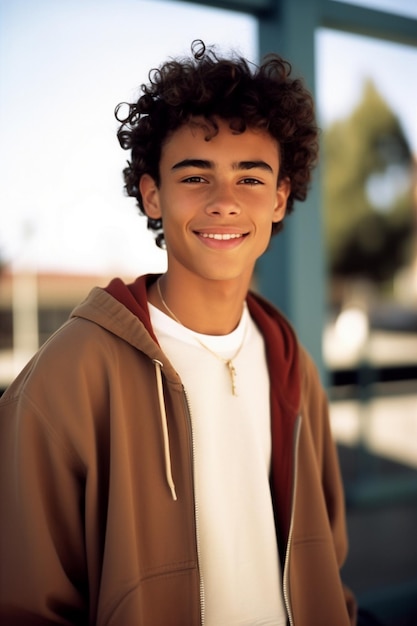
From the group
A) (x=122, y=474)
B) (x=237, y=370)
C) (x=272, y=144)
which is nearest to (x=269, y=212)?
(x=272, y=144)

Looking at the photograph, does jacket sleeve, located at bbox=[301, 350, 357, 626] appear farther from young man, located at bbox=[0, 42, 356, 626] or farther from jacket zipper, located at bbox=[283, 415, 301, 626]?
jacket zipper, located at bbox=[283, 415, 301, 626]

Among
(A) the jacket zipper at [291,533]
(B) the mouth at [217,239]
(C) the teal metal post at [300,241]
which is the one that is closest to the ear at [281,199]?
(B) the mouth at [217,239]

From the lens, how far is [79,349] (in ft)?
5.06

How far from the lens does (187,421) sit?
1596 mm

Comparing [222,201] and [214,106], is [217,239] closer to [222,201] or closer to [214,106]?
[222,201]

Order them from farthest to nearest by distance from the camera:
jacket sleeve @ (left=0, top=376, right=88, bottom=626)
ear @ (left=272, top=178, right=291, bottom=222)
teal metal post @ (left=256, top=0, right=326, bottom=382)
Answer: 1. teal metal post @ (left=256, top=0, right=326, bottom=382)
2. ear @ (left=272, top=178, right=291, bottom=222)
3. jacket sleeve @ (left=0, top=376, right=88, bottom=626)

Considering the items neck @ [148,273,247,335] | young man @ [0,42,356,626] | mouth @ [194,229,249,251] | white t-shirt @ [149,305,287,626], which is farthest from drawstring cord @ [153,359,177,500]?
mouth @ [194,229,249,251]

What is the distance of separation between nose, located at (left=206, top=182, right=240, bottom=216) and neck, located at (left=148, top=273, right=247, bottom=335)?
0.21 metres

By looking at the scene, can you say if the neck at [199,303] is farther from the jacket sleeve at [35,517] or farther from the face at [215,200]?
the jacket sleeve at [35,517]

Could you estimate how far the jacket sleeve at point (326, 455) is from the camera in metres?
2.02

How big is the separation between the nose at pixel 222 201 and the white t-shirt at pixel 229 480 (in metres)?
0.32

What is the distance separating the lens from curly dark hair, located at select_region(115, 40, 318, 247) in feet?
5.70

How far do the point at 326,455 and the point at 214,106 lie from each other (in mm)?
1107

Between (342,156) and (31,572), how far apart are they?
26.0 meters
